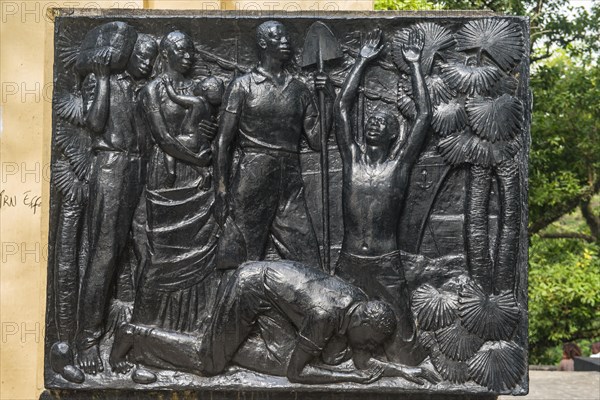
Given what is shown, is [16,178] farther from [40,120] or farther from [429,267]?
[429,267]

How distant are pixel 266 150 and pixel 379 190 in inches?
29.9

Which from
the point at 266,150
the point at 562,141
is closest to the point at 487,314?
the point at 266,150

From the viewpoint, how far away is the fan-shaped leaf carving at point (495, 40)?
580 cm

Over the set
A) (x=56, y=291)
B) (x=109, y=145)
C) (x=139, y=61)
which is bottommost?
(x=56, y=291)

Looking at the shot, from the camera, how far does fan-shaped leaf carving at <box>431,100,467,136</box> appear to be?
5789mm

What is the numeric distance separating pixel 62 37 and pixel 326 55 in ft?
5.66

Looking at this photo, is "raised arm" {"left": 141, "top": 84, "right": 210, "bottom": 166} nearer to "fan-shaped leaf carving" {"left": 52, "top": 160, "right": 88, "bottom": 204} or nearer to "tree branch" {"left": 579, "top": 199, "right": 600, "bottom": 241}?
"fan-shaped leaf carving" {"left": 52, "top": 160, "right": 88, "bottom": 204}

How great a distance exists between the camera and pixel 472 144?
5.79 m

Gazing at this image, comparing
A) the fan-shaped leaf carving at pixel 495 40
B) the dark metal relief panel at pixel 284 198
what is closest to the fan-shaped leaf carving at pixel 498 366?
the dark metal relief panel at pixel 284 198

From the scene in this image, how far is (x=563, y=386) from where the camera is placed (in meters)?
10.9

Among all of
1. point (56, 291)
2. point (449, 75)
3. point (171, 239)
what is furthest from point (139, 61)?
point (449, 75)

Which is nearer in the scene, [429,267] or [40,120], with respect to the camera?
[429,267]

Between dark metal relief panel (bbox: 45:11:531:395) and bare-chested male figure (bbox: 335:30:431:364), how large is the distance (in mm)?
10

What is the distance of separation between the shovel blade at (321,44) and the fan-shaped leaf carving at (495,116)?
0.91 m
